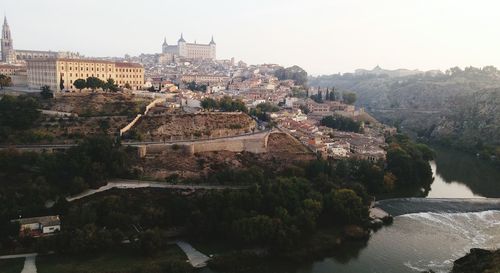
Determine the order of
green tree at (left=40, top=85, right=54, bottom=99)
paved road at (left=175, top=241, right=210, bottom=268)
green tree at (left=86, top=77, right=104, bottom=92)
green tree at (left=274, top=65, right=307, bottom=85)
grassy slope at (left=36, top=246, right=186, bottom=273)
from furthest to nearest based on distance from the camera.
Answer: green tree at (left=274, top=65, right=307, bottom=85) → green tree at (left=86, top=77, right=104, bottom=92) → green tree at (left=40, top=85, right=54, bottom=99) → paved road at (left=175, top=241, right=210, bottom=268) → grassy slope at (left=36, top=246, right=186, bottom=273)

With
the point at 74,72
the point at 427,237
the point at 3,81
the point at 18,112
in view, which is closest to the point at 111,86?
the point at 74,72

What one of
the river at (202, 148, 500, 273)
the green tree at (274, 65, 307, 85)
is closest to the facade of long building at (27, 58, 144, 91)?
the river at (202, 148, 500, 273)

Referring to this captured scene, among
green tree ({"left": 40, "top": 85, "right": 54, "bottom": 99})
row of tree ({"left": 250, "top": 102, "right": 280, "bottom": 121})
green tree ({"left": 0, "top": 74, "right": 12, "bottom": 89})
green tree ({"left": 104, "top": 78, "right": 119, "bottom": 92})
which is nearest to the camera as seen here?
green tree ({"left": 40, "top": 85, "right": 54, "bottom": 99})

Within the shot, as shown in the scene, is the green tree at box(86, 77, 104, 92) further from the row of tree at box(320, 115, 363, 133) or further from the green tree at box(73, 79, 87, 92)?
the row of tree at box(320, 115, 363, 133)

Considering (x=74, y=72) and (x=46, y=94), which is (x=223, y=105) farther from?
(x=46, y=94)

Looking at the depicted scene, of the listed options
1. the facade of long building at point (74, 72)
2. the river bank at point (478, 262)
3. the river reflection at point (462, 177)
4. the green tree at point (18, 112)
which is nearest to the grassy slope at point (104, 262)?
the river bank at point (478, 262)

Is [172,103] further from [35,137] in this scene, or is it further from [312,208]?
[312,208]

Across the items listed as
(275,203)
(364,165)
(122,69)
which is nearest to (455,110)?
(364,165)
